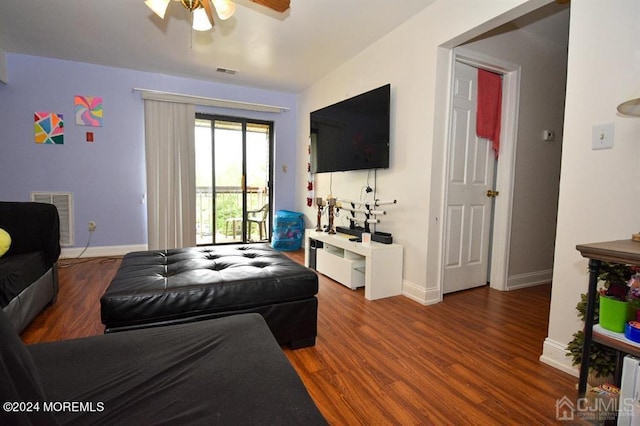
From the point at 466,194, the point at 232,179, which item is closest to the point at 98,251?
the point at 232,179

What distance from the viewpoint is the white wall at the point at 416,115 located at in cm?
229

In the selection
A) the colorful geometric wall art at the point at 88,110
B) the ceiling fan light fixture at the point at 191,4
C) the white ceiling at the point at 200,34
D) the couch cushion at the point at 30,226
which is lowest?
the couch cushion at the point at 30,226

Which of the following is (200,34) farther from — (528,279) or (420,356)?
(528,279)

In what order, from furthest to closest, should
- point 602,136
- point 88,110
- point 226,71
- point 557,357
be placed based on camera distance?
point 226,71, point 88,110, point 557,357, point 602,136

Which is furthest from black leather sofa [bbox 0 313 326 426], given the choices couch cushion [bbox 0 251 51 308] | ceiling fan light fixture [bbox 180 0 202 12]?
ceiling fan light fixture [bbox 180 0 202 12]

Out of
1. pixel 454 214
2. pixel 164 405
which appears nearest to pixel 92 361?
pixel 164 405

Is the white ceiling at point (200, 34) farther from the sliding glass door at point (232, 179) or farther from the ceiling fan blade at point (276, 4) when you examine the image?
the sliding glass door at point (232, 179)

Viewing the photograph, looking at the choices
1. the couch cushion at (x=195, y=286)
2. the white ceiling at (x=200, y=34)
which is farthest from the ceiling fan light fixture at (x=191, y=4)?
the couch cushion at (x=195, y=286)

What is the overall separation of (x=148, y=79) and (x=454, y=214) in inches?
159

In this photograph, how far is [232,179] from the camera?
4.66 m

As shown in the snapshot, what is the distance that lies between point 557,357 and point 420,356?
28.5 inches

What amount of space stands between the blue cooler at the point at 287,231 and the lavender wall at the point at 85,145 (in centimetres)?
175

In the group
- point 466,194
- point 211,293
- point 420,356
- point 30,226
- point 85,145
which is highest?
point 85,145

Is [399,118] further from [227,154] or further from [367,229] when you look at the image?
[227,154]
